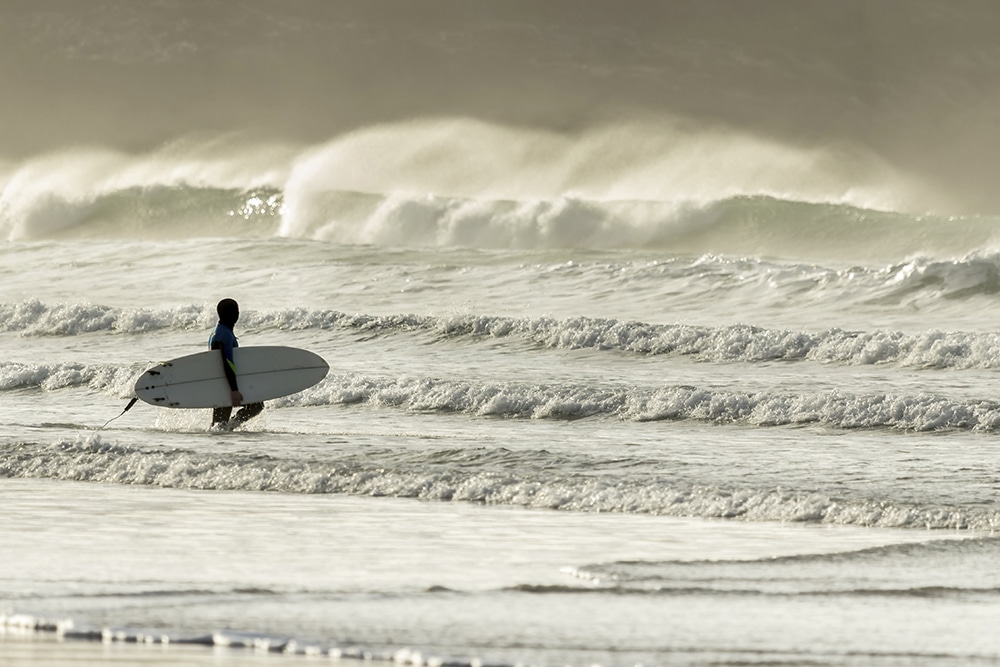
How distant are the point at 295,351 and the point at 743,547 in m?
8.49

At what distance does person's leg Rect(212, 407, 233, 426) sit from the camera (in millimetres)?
13984

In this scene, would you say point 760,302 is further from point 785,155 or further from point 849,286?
point 785,155

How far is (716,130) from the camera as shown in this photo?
48219mm

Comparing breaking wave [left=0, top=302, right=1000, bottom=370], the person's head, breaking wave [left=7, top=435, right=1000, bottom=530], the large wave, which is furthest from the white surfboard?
the large wave

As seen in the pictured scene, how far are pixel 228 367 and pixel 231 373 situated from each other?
0.23 feet

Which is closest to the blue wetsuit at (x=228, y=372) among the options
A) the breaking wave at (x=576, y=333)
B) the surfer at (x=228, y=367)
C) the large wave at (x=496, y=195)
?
the surfer at (x=228, y=367)

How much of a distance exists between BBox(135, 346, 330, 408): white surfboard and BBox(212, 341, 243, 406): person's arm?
0.10m

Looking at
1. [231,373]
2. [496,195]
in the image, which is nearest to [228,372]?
[231,373]

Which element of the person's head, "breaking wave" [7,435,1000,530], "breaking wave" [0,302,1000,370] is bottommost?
"breaking wave" [7,435,1000,530]

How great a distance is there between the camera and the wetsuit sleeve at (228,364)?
14.0m

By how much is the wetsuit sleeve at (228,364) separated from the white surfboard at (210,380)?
8 centimetres

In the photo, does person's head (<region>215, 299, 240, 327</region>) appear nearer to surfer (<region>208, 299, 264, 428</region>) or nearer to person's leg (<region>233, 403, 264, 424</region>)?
surfer (<region>208, 299, 264, 428</region>)

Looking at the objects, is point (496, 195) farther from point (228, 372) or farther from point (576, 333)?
point (228, 372)

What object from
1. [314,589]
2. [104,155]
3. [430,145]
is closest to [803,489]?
[314,589]
